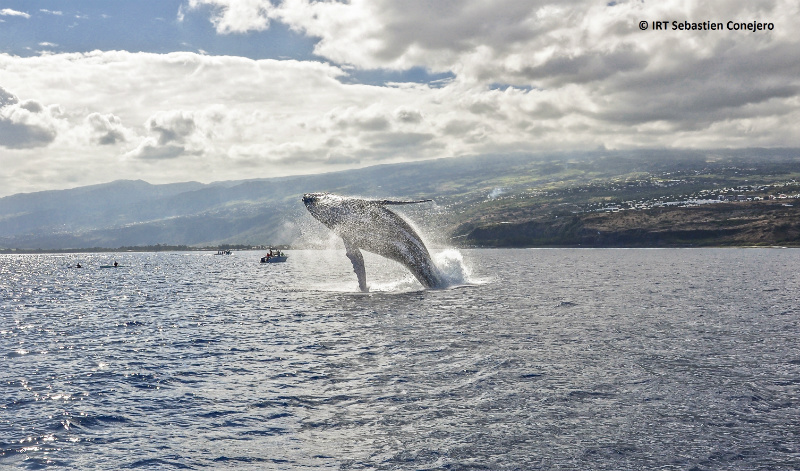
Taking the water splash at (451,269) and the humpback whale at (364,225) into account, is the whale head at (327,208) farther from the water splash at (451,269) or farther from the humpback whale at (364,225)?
the water splash at (451,269)

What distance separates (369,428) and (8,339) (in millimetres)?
33398

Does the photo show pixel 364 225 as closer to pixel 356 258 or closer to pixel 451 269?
pixel 356 258

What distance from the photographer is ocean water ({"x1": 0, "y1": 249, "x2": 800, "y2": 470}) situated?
16578 millimetres

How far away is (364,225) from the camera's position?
50.1 meters

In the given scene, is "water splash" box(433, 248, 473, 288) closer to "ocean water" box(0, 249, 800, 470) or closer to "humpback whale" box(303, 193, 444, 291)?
"humpback whale" box(303, 193, 444, 291)

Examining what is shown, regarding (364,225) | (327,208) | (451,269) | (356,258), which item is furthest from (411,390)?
(451,269)

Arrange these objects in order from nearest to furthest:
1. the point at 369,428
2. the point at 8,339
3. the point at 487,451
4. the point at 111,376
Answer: the point at 487,451 → the point at 369,428 → the point at 111,376 → the point at 8,339

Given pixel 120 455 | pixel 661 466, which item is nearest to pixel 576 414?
pixel 661 466

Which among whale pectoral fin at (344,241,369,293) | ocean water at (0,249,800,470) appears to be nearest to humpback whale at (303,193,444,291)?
whale pectoral fin at (344,241,369,293)

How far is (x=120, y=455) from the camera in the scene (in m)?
16.8

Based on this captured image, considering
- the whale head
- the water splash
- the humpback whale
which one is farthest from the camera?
the water splash

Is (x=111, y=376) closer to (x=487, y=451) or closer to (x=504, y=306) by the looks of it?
(x=487, y=451)

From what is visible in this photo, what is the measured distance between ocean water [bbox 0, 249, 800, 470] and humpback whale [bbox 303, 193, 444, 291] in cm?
674

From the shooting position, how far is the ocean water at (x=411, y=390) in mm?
16578
